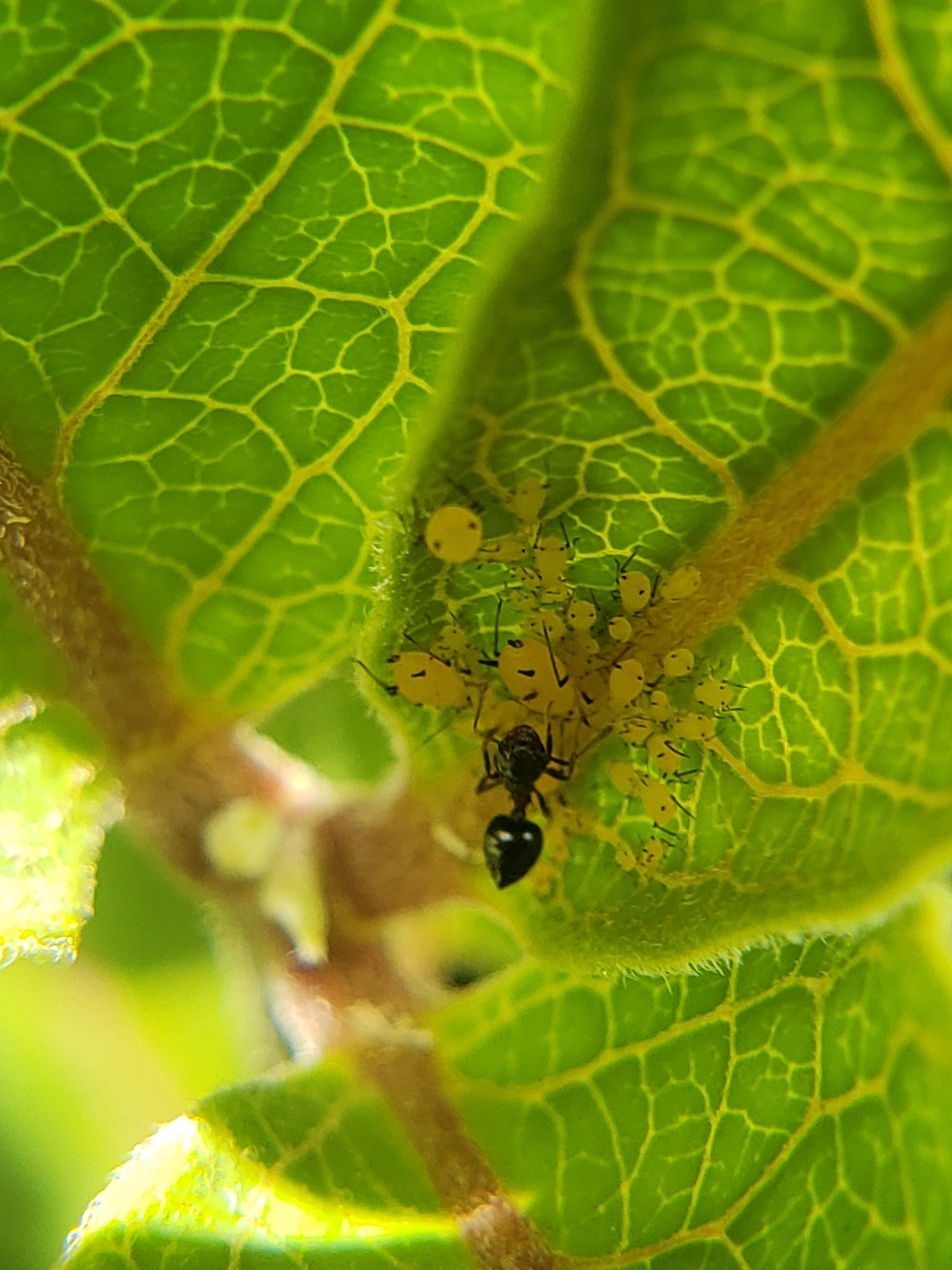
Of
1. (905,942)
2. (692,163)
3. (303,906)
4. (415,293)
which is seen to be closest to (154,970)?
(303,906)

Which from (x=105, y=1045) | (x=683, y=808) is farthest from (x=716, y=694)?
(x=105, y=1045)

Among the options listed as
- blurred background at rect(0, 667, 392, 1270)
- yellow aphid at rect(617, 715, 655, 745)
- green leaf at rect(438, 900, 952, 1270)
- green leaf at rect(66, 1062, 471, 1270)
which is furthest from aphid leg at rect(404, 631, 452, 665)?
blurred background at rect(0, 667, 392, 1270)

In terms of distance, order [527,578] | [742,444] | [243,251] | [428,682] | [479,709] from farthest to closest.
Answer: [479,709]
[428,682]
[527,578]
[243,251]
[742,444]

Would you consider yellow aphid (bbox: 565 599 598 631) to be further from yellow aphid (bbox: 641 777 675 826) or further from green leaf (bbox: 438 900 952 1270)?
green leaf (bbox: 438 900 952 1270)

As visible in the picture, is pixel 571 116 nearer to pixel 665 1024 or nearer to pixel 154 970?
pixel 665 1024

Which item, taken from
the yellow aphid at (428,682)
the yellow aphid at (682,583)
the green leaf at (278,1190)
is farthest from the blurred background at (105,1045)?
the yellow aphid at (682,583)

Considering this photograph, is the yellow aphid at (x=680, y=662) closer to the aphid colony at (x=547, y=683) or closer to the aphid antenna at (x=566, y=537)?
the aphid colony at (x=547, y=683)

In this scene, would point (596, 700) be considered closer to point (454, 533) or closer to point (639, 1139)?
point (454, 533)
